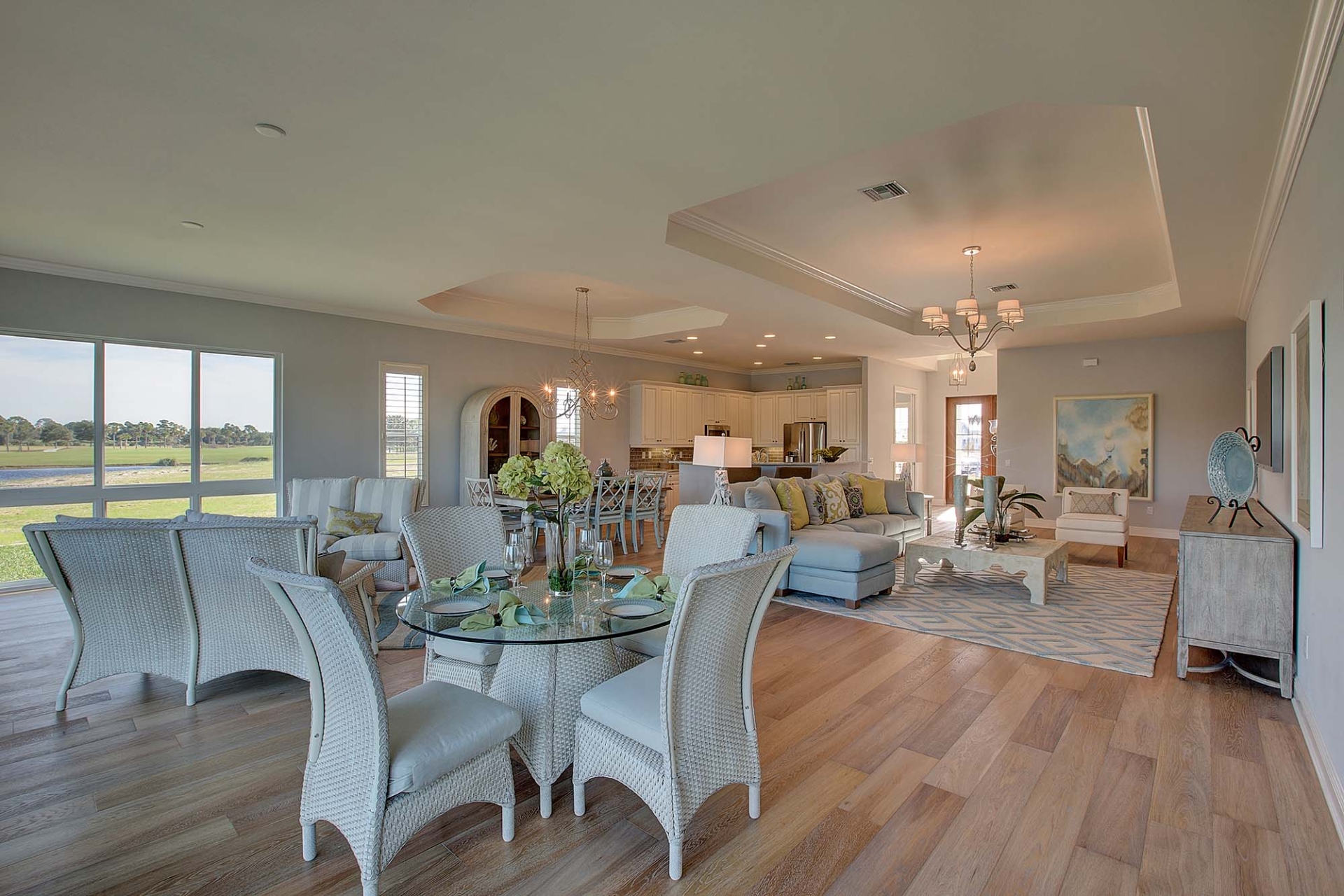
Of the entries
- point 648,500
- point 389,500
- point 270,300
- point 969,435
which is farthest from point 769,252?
point 969,435

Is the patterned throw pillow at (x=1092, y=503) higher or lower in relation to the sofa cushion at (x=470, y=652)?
higher

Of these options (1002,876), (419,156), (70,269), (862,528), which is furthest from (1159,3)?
(70,269)

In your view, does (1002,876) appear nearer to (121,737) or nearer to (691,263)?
(121,737)

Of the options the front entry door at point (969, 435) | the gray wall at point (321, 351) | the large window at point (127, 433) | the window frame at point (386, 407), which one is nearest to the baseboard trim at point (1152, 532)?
the front entry door at point (969, 435)

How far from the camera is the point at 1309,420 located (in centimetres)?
268

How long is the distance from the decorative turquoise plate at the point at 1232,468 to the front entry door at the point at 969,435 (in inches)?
318

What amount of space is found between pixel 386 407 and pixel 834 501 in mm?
4823

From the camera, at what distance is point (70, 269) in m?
5.11

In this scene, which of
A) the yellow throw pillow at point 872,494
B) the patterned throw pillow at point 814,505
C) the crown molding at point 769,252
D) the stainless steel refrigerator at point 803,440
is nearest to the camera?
the crown molding at point 769,252

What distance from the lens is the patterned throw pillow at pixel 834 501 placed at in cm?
609

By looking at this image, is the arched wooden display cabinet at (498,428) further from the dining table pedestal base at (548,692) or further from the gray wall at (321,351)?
the dining table pedestal base at (548,692)

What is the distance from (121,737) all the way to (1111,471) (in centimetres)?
985

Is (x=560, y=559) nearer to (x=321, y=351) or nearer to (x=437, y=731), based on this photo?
(x=437, y=731)

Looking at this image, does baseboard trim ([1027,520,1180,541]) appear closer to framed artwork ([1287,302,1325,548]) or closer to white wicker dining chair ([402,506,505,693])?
framed artwork ([1287,302,1325,548])
